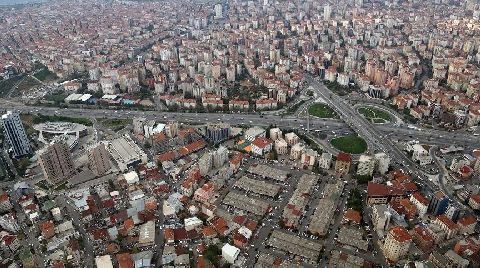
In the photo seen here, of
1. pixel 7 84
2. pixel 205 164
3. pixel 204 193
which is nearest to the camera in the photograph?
pixel 204 193

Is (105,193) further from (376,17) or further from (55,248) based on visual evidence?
(376,17)

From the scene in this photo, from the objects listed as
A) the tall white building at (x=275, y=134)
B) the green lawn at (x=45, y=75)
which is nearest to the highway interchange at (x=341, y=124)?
the tall white building at (x=275, y=134)

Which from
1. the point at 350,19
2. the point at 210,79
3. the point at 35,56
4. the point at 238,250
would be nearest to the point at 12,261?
the point at 238,250

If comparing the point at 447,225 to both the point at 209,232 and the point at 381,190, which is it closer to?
the point at 381,190

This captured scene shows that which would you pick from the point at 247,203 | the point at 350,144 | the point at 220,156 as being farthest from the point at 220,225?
the point at 350,144

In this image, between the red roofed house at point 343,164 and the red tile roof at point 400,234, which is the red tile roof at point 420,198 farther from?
the red roofed house at point 343,164

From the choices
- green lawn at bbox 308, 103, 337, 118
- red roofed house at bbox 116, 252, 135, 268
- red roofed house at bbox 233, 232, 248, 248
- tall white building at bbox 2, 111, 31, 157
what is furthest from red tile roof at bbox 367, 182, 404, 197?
tall white building at bbox 2, 111, 31, 157

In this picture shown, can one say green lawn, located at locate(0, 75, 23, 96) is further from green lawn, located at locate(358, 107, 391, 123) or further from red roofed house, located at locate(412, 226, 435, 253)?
red roofed house, located at locate(412, 226, 435, 253)
